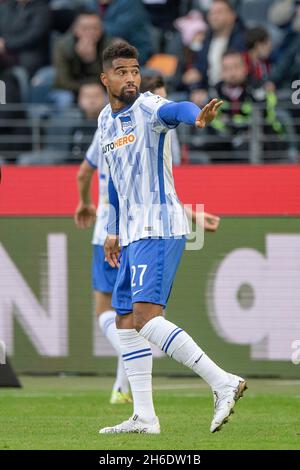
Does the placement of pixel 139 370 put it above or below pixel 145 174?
below

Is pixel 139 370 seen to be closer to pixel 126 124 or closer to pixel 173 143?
pixel 126 124

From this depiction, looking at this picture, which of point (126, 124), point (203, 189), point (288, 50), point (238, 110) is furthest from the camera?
point (288, 50)

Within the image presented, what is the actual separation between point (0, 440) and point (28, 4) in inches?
385

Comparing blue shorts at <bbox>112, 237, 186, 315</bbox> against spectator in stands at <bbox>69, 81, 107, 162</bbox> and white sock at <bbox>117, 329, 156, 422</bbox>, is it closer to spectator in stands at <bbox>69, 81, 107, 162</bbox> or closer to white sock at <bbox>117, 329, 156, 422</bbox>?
white sock at <bbox>117, 329, 156, 422</bbox>

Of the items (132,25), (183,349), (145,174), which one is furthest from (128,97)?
(132,25)

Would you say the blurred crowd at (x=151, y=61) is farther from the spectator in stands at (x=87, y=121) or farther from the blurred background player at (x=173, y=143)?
the blurred background player at (x=173, y=143)

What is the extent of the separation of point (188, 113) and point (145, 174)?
0.83 meters

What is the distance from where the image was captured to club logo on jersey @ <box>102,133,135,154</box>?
7941 millimetres

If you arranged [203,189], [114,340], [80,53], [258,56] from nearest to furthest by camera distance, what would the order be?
[114,340] → [203,189] → [258,56] → [80,53]

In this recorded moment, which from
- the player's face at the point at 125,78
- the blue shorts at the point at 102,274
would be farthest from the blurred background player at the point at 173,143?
the blue shorts at the point at 102,274

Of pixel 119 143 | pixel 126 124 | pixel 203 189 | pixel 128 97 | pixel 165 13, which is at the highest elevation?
pixel 165 13

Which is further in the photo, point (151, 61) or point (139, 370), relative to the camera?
point (151, 61)

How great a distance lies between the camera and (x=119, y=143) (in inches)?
316

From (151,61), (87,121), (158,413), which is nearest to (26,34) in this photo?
(151,61)
